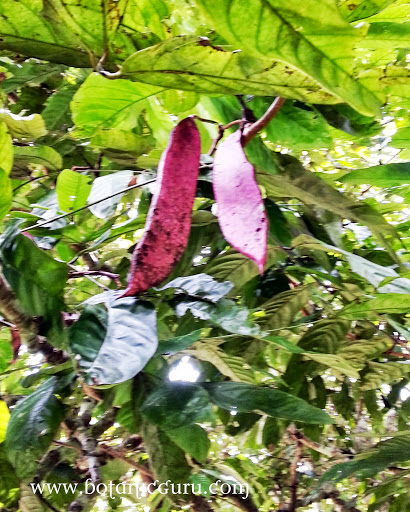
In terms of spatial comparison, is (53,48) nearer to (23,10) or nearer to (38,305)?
(23,10)

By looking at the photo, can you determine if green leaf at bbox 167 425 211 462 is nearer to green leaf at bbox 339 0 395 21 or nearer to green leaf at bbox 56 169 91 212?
green leaf at bbox 56 169 91 212

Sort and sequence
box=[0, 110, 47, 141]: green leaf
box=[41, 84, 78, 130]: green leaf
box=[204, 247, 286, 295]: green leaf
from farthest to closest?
box=[41, 84, 78, 130]: green leaf, box=[204, 247, 286, 295]: green leaf, box=[0, 110, 47, 141]: green leaf

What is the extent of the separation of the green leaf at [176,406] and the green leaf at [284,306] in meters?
0.20

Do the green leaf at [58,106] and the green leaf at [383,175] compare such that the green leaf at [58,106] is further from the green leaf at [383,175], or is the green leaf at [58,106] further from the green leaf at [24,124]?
the green leaf at [383,175]

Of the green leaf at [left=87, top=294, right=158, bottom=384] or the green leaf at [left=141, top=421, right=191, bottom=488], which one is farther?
the green leaf at [left=141, top=421, right=191, bottom=488]

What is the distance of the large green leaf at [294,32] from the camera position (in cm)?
23

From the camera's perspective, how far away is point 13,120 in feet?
1.49

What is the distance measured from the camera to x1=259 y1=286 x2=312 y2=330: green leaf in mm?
701

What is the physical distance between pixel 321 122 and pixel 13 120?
321 millimetres

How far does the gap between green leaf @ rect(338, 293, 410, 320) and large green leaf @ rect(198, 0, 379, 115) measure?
339 mm

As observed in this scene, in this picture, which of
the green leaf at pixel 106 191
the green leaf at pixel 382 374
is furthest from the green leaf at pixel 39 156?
the green leaf at pixel 382 374

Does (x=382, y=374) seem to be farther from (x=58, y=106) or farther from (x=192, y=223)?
(x=58, y=106)

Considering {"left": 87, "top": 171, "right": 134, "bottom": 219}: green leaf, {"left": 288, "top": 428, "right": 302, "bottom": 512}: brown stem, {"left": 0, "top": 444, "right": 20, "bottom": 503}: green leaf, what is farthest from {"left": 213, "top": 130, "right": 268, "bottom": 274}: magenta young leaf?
{"left": 288, "top": 428, "right": 302, "bottom": 512}: brown stem

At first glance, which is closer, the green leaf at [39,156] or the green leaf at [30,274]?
the green leaf at [30,274]
